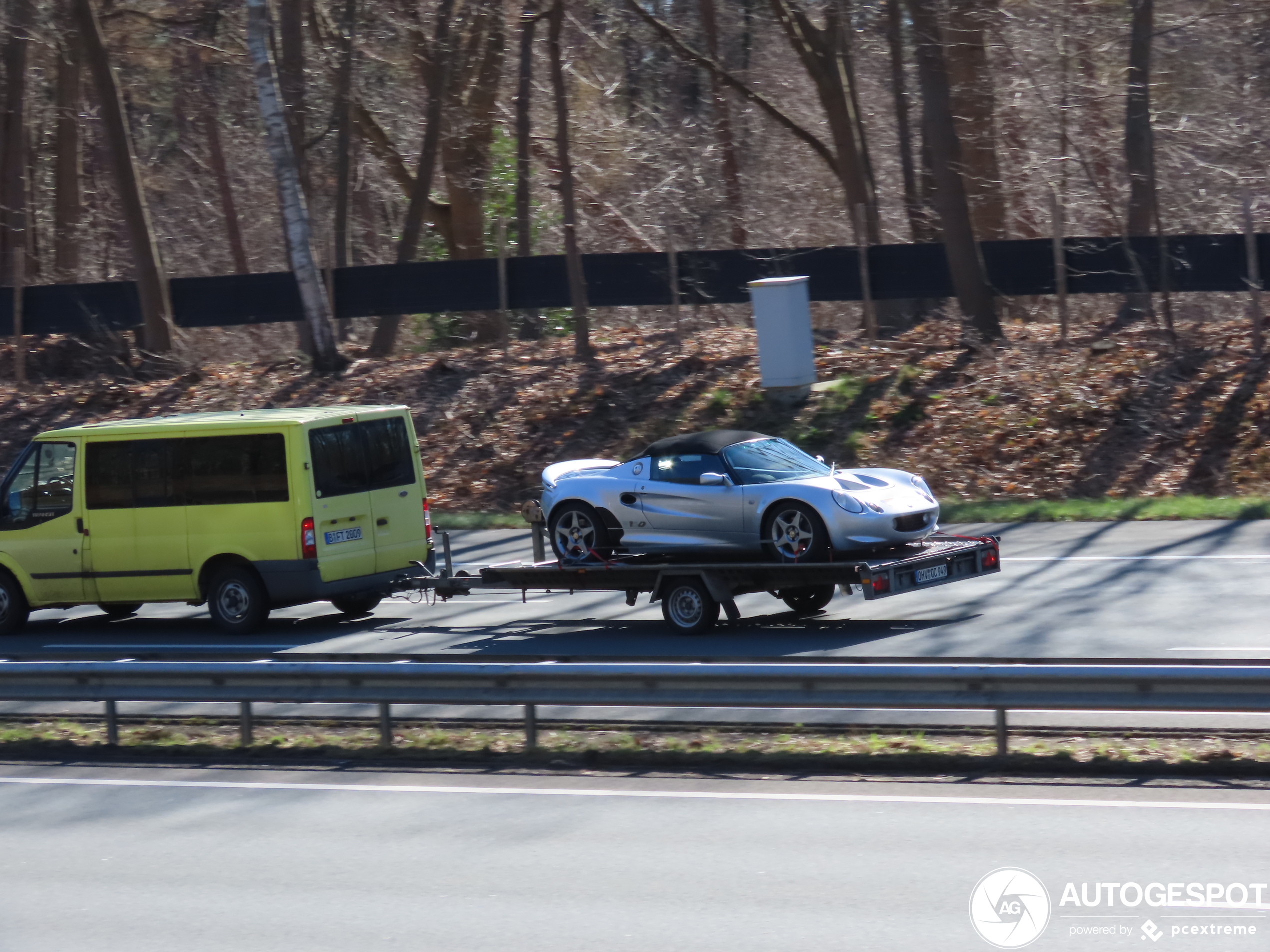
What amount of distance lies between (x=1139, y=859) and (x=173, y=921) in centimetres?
420

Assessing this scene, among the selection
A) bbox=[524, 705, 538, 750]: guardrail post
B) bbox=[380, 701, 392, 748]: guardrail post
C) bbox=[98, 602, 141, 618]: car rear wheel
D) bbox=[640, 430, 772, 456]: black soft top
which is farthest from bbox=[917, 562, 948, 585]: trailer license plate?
bbox=[98, 602, 141, 618]: car rear wheel

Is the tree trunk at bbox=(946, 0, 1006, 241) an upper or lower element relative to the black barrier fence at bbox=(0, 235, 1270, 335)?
upper

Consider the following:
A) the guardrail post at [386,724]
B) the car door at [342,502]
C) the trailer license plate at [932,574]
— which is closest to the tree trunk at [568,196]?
the car door at [342,502]

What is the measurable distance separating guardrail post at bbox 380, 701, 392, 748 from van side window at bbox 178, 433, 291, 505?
4.65 metres

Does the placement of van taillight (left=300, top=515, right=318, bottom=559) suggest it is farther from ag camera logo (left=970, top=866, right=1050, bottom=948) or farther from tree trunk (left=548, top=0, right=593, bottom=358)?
tree trunk (left=548, top=0, right=593, bottom=358)

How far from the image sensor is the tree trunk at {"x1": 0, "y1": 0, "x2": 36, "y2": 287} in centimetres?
2931

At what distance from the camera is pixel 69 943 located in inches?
245

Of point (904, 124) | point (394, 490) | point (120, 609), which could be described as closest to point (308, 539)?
point (394, 490)

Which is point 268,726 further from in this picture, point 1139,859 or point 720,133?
point 720,133

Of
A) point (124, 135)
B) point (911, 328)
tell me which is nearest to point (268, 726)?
point (911, 328)

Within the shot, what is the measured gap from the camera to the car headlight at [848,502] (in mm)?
12359

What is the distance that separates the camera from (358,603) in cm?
1494

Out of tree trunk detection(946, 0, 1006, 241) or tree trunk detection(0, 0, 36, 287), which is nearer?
tree trunk detection(946, 0, 1006, 241)

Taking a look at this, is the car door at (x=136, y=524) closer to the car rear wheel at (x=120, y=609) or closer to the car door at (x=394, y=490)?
the car rear wheel at (x=120, y=609)
